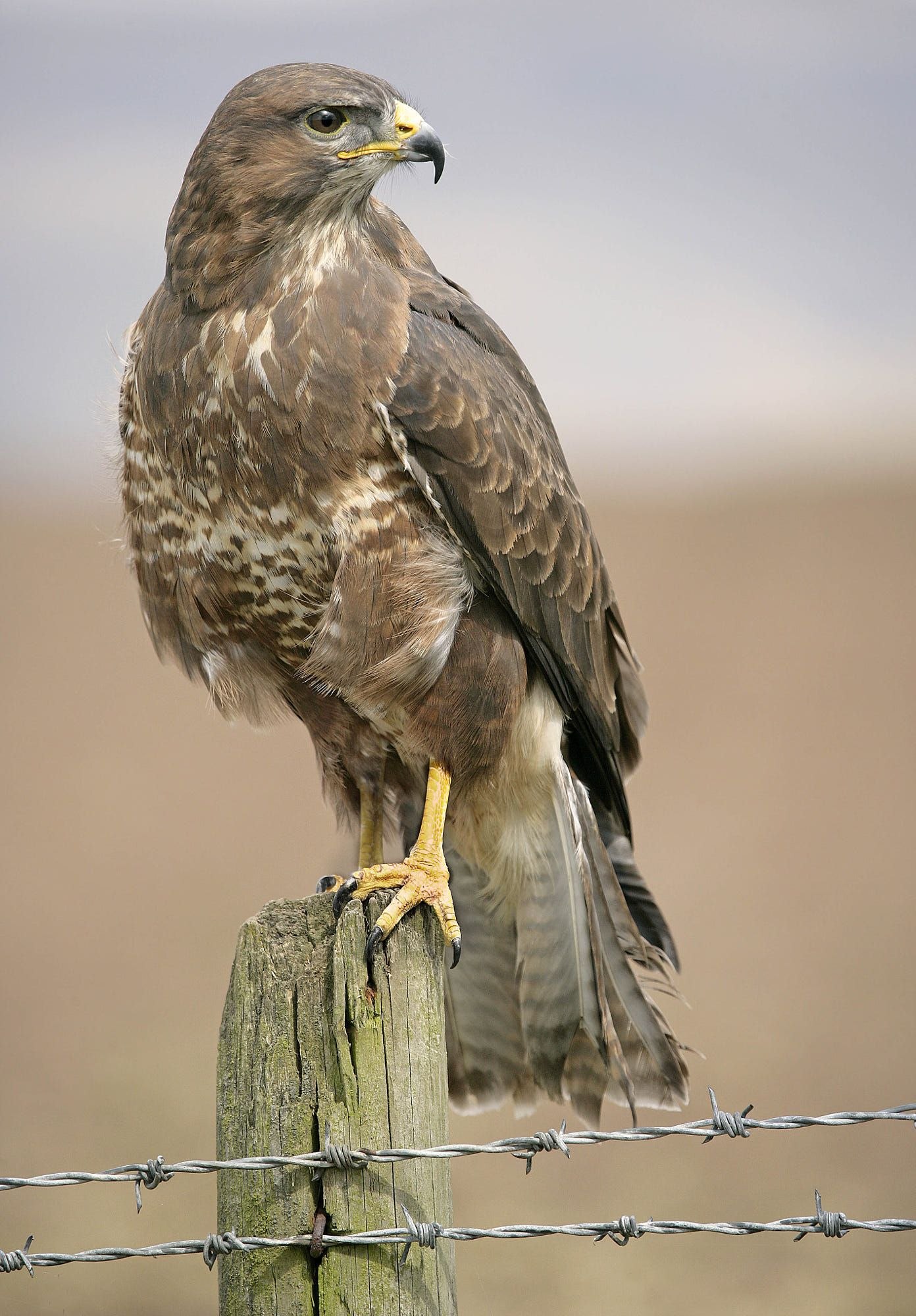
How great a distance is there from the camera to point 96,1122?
7273 mm

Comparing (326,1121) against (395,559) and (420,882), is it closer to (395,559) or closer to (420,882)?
(420,882)

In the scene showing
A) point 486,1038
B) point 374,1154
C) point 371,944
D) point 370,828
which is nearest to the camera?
point 374,1154

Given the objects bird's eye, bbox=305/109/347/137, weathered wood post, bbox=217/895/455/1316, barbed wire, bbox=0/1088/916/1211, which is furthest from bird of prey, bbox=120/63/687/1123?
barbed wire, bbox=0/1088/916/1211

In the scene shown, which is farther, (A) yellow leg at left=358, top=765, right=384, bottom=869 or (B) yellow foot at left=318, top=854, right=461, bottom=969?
(A) yellow leg at left=358, top=765, right=384, bottom=869

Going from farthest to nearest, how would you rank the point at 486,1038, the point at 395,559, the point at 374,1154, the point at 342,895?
the point at 486,1038, the point at 395,559, the point at 342,895, the point at 374,1154

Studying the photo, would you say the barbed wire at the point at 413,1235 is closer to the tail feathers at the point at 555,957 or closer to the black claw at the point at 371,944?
the black claw at the point at 371,944

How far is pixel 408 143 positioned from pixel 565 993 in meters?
2.23

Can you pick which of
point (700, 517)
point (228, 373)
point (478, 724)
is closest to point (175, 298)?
point (228, 373)

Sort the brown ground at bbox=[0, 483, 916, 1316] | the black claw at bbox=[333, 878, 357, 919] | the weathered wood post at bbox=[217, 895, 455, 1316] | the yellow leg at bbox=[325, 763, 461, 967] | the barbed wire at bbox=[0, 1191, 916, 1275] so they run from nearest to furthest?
1. the barbed wire at bbox=[0, 1191, 916, 1275]
2. the weathered wood post at bbox=[217, 895, 455, 1316]
3. the black claw at bbox=[333, 878, 357, 919]
4. the yellow leg at bbox=[325, 763, 461, 967]
5. the brown ground at bbox=[0, 483, 916, 1316]

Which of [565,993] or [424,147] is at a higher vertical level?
[424,147]

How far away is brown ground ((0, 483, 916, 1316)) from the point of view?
20.3 ft

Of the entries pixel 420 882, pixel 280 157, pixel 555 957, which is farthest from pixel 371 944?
pixel 280 157

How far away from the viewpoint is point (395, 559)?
10.1 ft

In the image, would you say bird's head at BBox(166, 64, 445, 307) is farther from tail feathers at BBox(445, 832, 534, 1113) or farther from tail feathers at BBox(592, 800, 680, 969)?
tail feathers at BBox(445, 832, 534, 1113)
